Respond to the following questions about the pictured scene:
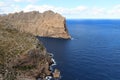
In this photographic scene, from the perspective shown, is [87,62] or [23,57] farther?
[87,62]

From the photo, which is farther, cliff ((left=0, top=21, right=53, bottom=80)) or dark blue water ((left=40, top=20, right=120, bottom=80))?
dark blue water ((left=40, top=20, right=120, bottom=80))

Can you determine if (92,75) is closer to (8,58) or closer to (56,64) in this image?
(56,64)

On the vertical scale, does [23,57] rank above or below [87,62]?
above

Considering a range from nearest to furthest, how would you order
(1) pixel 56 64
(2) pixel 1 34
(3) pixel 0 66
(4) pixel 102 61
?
(3) pixel 0 66 < (2) pixel 1 34 < (1) pixel 56 64 < (4) pixel 102 61

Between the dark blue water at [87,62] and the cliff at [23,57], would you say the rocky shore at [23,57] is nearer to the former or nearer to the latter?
the cliff at [23,57]

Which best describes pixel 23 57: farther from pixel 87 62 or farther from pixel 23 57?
pixel 87 62

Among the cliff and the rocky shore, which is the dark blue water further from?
the cliff

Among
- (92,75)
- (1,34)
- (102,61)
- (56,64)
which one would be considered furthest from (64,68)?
(1,34)

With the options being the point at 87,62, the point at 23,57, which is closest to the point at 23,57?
the point at 23,57

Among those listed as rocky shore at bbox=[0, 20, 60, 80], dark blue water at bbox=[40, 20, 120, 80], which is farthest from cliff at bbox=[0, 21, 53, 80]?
dark blue water at bbox=[40, 20, 120, 80]

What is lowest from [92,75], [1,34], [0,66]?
[92,75]

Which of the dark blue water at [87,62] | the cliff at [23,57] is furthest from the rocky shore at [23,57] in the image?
the dark blue water at [87,62]
